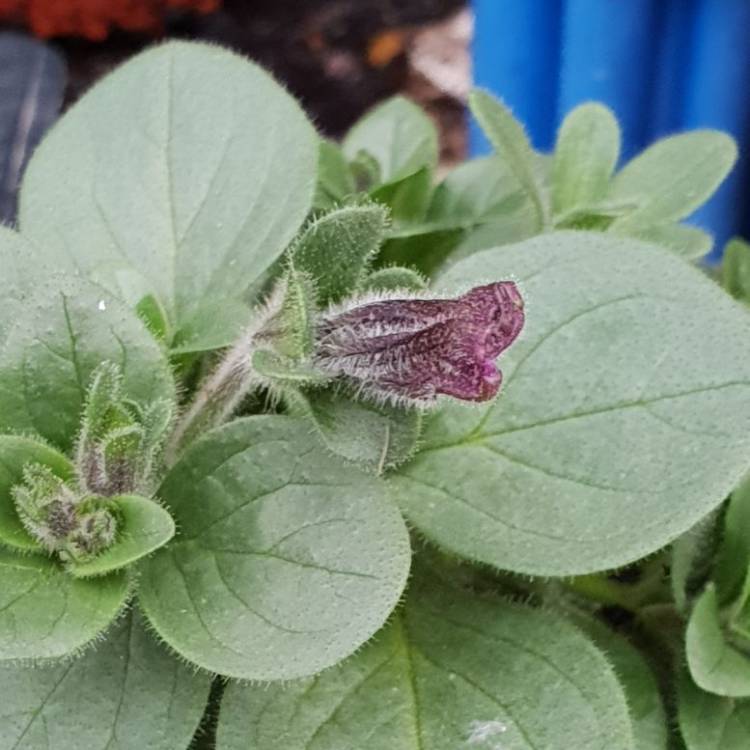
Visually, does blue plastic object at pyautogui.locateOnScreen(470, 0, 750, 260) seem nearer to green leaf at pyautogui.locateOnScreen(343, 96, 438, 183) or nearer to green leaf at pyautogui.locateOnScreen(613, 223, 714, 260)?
green leaf at pyautogui.locateOnScreen(343, 96, 438, 183)

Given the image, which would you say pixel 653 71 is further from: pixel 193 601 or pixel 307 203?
pixel 193 601

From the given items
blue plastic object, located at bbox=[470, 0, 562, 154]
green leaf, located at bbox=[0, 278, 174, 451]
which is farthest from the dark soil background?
green leaf, located at bbox=[0, 278, 174, 451]

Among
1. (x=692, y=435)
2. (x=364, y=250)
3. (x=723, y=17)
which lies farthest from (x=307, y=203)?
(x=723, y=17)

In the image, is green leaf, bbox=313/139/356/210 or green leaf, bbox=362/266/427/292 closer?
green leaf, bbox=362/266/427/292

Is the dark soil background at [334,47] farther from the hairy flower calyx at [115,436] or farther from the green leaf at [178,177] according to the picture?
the hairy flower calyx at [115,436]

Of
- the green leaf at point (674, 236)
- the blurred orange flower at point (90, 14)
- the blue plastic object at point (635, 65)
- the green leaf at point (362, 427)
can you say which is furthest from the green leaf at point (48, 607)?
the blurred orange flower at point (90, 14)
